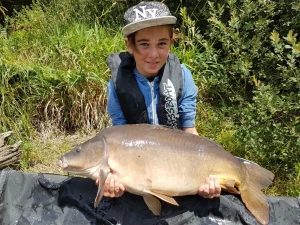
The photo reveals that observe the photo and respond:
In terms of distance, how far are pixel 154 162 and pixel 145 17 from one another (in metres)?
0.92

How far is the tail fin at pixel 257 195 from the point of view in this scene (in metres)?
2.25

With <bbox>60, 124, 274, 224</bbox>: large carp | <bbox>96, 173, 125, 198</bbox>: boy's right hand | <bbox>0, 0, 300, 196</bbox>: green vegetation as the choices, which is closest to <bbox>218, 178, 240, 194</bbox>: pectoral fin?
<bbox>60, 124, 274, 224</bbox>: large carp

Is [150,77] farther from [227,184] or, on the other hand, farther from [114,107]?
[227,184]

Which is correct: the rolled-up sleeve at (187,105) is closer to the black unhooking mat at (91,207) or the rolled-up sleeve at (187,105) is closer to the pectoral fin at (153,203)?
the black unhooking mat at (91,207)

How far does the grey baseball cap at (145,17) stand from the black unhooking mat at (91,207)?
1.07 metres

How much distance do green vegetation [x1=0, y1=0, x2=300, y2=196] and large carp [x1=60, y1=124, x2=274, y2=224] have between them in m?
0.86

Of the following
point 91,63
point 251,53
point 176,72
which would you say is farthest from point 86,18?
point 176,72

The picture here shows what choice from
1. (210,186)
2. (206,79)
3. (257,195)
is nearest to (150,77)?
(210,186)

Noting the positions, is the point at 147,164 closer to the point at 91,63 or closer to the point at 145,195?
the point at 145,195

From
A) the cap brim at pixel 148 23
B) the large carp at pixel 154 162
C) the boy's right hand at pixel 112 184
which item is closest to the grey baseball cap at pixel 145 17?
the cap brim at pixel 148 23

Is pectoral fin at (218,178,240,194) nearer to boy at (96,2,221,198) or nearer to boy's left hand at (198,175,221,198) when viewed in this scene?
boy's left hand at (198,175,221,198)

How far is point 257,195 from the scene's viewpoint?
2260 millimetres

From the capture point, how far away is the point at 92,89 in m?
3.97

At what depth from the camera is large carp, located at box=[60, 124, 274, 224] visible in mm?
2016
